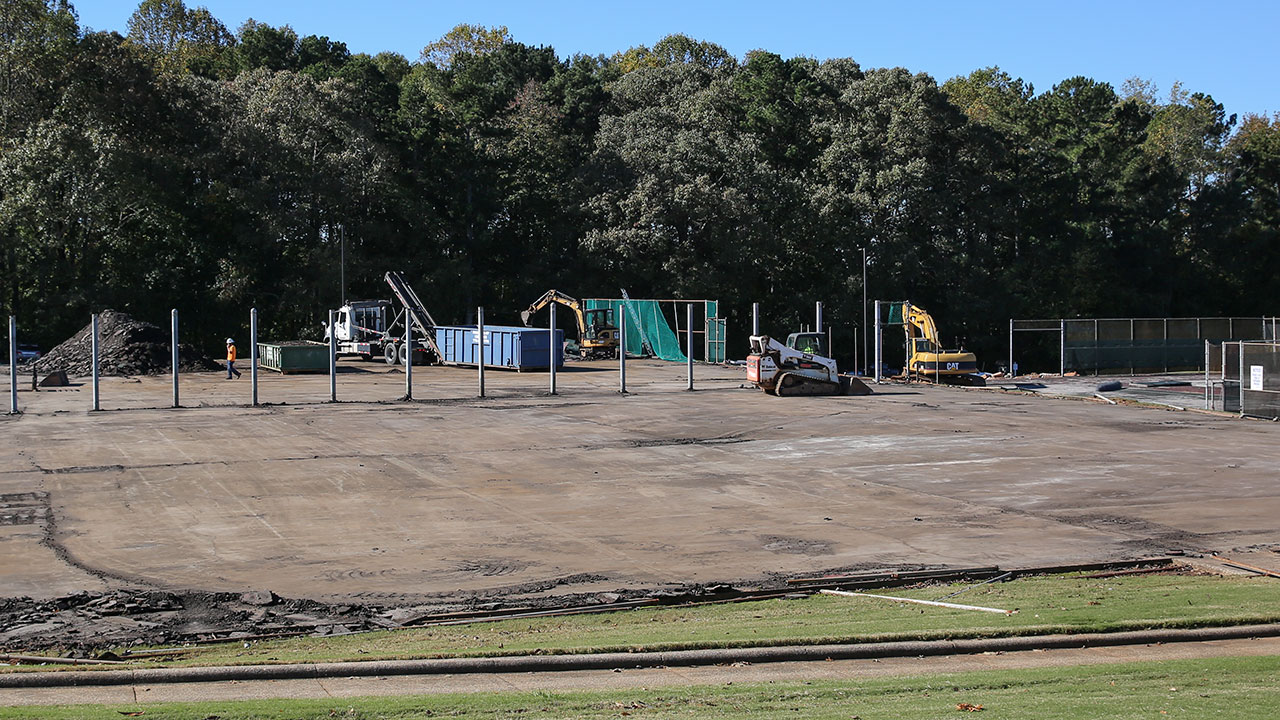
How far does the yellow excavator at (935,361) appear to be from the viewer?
49656mm

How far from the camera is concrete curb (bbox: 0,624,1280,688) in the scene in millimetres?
9320

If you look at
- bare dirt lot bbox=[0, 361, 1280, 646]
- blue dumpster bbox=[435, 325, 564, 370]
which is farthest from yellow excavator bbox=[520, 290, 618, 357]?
bare dirt lot bbox=[0, 361, 1280, 646]

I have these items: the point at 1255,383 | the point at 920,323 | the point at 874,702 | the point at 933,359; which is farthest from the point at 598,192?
the point at 874,702

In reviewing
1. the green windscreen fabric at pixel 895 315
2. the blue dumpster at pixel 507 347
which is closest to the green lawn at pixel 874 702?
the blue dumpster at pixel 507 347

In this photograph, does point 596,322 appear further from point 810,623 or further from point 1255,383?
point 810,623

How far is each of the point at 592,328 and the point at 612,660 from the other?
50.8 meters

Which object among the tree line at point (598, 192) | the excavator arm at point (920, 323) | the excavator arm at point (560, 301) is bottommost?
the excavator arm at point (920, 323)

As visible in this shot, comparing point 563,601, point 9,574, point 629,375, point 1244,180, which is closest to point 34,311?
point 629,375

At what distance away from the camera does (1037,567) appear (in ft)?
49.1

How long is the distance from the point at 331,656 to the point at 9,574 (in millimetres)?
6488

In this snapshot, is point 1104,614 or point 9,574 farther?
point 9,574

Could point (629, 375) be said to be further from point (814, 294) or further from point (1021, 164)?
point (1021, 164)

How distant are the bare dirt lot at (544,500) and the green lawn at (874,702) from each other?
384cm

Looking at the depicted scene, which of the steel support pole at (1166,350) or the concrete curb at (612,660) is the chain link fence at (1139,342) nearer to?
the steel support pole at (1166,350)
